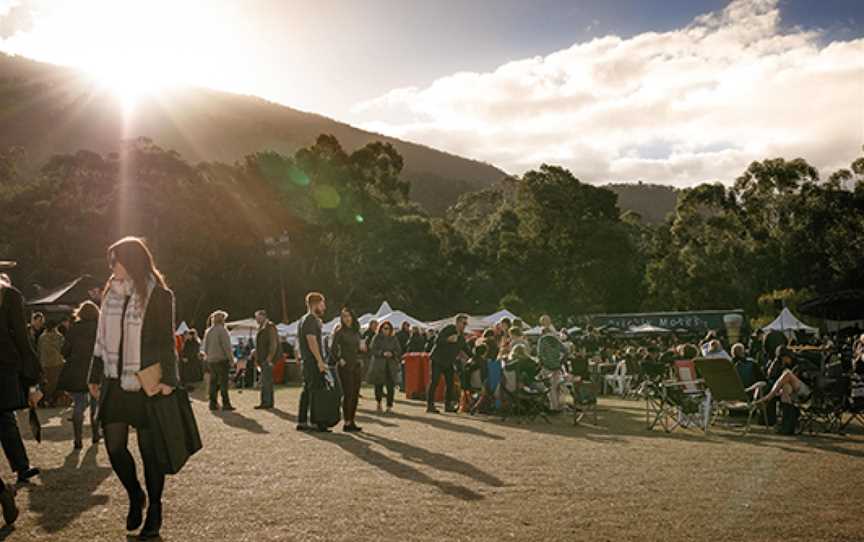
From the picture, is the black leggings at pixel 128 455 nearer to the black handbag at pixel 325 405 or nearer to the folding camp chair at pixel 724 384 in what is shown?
the black handbag at pixel 325 405

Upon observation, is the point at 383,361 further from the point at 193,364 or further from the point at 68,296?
the point at 68,296

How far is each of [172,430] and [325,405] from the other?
657 centimetres

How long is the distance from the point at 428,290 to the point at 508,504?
167ft

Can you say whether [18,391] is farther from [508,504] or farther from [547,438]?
[547,438]

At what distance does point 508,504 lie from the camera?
602 cm

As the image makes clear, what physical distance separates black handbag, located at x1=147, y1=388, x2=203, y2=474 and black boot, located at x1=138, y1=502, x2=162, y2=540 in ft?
1.23

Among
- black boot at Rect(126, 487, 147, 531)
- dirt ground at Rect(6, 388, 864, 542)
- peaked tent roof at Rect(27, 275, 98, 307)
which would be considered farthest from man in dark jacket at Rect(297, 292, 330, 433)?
peaked tent roof at Rect(27, 275, 98, 307)

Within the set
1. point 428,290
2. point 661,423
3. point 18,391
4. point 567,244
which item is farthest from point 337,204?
point 18,391

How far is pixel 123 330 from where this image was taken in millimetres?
Result: 4828

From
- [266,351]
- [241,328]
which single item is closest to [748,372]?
[266,351]

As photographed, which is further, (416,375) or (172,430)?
(416,375)

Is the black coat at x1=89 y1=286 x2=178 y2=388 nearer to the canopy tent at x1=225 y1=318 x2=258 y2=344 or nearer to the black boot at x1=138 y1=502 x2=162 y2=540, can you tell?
the black boot at x1=138 y1=502 x2=162 y2=540

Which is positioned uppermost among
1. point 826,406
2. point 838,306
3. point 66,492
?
point 838,306

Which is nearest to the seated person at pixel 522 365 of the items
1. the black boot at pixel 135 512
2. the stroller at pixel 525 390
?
the stroller at pixel 525 390
